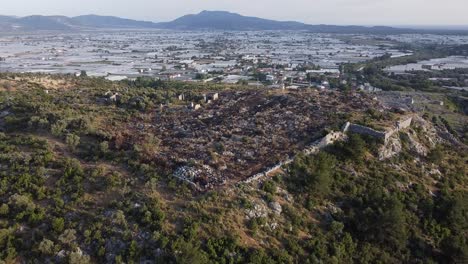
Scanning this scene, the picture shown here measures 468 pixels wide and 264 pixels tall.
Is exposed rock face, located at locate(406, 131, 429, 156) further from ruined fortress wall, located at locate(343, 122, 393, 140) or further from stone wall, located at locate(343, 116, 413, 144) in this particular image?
ruined fortress wall, located at locate(343, 122, 393, 140)

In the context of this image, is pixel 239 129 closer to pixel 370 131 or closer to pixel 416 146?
pixel 370 131

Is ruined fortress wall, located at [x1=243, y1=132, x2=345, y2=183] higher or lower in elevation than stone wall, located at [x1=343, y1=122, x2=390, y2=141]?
lower

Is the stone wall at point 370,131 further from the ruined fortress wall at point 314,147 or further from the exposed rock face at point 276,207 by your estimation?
the exposed rock face at point 276,207

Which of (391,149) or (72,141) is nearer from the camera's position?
(72,141)

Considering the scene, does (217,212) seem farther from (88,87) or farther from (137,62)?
(137,62)

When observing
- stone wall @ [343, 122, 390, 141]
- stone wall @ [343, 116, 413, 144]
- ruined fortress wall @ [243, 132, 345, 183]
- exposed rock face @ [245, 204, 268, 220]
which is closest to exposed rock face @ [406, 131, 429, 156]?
stone wall @ [343, 116, 413, 144]

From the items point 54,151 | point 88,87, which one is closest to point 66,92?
point 88,87

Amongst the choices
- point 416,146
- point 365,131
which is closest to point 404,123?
point 416,146

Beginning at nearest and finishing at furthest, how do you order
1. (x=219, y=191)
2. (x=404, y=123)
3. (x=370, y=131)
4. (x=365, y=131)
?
(x=219, y=191) < (x=370, y=131) < (x=365, y=131) < (x=404, y=123)
